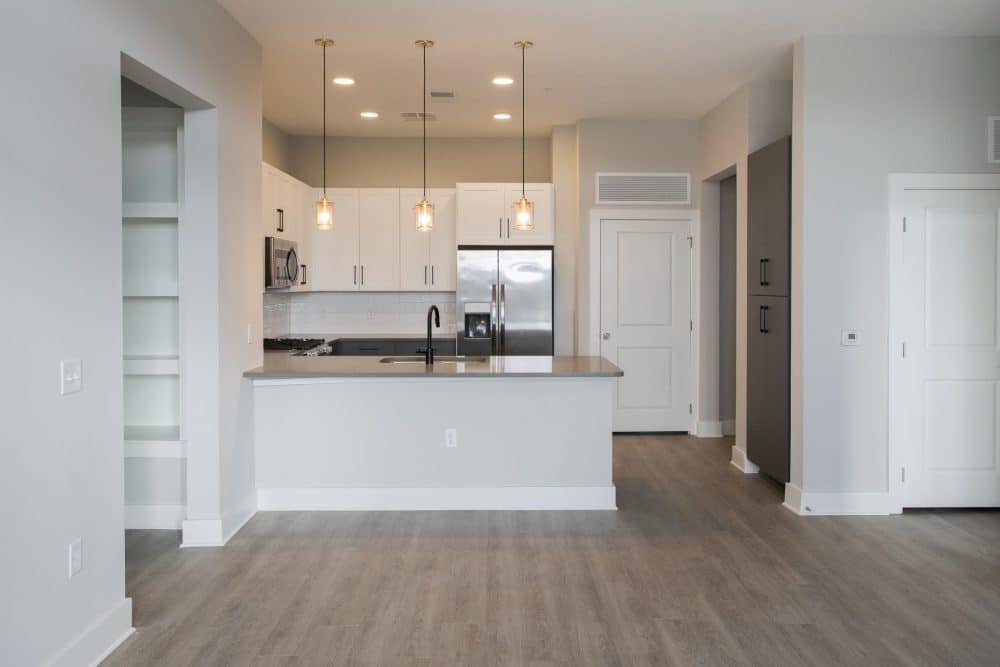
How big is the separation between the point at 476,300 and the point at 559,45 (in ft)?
8.80

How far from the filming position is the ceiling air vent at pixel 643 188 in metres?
6.88

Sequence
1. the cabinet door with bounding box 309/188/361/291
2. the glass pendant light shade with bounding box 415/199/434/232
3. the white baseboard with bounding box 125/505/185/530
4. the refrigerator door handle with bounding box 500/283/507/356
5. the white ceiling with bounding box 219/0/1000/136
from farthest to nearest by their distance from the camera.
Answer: the cabinet door with bounding box 309/188/361/291
the refrigerator door handle with bounding box 500/283/507/356
the glass pendant light shade with bounding box 415/199/434/232
the white baseboard with bounding box 125/505/185/530
the white ceiling with bounding box 219/0/1000/136

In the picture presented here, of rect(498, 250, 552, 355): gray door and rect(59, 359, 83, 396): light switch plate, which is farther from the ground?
rect(498, 250, 552, 355): gray door

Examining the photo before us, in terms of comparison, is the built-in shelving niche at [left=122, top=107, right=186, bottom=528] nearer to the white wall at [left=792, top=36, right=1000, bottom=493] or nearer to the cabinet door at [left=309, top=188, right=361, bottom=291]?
the cabinet door at [left=309, top=188, right=361, bottom=291]

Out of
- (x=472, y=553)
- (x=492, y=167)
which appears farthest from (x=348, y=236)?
(x=472, y=553)

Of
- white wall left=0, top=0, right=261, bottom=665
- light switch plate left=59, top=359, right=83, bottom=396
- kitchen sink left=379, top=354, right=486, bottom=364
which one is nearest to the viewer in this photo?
white wall left=0, top=0, right=261, bottom=665

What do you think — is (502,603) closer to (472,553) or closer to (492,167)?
(472,553)

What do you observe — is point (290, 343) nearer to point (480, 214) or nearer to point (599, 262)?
point (480, 214)

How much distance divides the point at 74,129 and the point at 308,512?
104 inches

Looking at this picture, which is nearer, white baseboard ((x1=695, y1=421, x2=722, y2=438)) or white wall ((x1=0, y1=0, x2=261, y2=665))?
white wall ((x1=0, y1=0, x2=261, y2=665))

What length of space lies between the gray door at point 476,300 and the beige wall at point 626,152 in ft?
2.65

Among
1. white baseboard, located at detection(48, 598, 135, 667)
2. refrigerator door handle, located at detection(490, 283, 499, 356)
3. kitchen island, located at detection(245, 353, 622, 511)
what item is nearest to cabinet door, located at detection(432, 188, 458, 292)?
refrigerator door handle, located at detection(490, 283, 499, 356)

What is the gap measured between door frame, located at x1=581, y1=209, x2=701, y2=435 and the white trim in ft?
12.3

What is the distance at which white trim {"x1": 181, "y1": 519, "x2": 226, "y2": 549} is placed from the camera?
4004 millimetres
